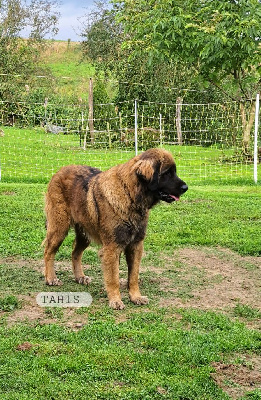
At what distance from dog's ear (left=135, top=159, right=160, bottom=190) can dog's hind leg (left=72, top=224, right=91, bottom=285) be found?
1.26 meters

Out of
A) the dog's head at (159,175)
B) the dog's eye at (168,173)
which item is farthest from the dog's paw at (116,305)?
the dog's eye at (168,173)

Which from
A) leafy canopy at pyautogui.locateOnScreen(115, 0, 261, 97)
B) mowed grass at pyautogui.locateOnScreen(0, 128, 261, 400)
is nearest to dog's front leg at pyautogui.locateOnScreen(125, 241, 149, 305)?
mowed grass at pyautogui.locateOnScreen(0, 128, 261, 400)

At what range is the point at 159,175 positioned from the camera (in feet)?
17.6

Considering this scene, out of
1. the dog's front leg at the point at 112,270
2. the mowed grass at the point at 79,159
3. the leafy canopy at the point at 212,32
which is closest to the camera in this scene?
the dog's front leg at the point at 112,270

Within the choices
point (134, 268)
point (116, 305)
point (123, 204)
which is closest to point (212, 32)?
point (123, 204)

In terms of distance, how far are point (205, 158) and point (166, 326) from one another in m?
13.7

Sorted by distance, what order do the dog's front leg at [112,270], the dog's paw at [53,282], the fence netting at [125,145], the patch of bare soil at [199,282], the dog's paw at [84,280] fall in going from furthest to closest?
the fence netting at [125,145] < the dog's paw at [84,280] < the dog's paw at [53,282] < the dog's front leg at [112,270] < the patch of bare soil at [199,282]

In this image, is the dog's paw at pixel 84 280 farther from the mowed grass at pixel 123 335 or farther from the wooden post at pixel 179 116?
the wooden post at pixel 179 116

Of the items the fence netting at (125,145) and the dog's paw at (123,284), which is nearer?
the dog's paw at (123,284)

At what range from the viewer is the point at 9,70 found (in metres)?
31.2

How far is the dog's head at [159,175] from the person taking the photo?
210 inches

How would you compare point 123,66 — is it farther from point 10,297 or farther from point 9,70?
point 10,297

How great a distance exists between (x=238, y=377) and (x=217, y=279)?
2624 millimetres

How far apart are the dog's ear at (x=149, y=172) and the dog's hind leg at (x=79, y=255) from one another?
126 centimetres
